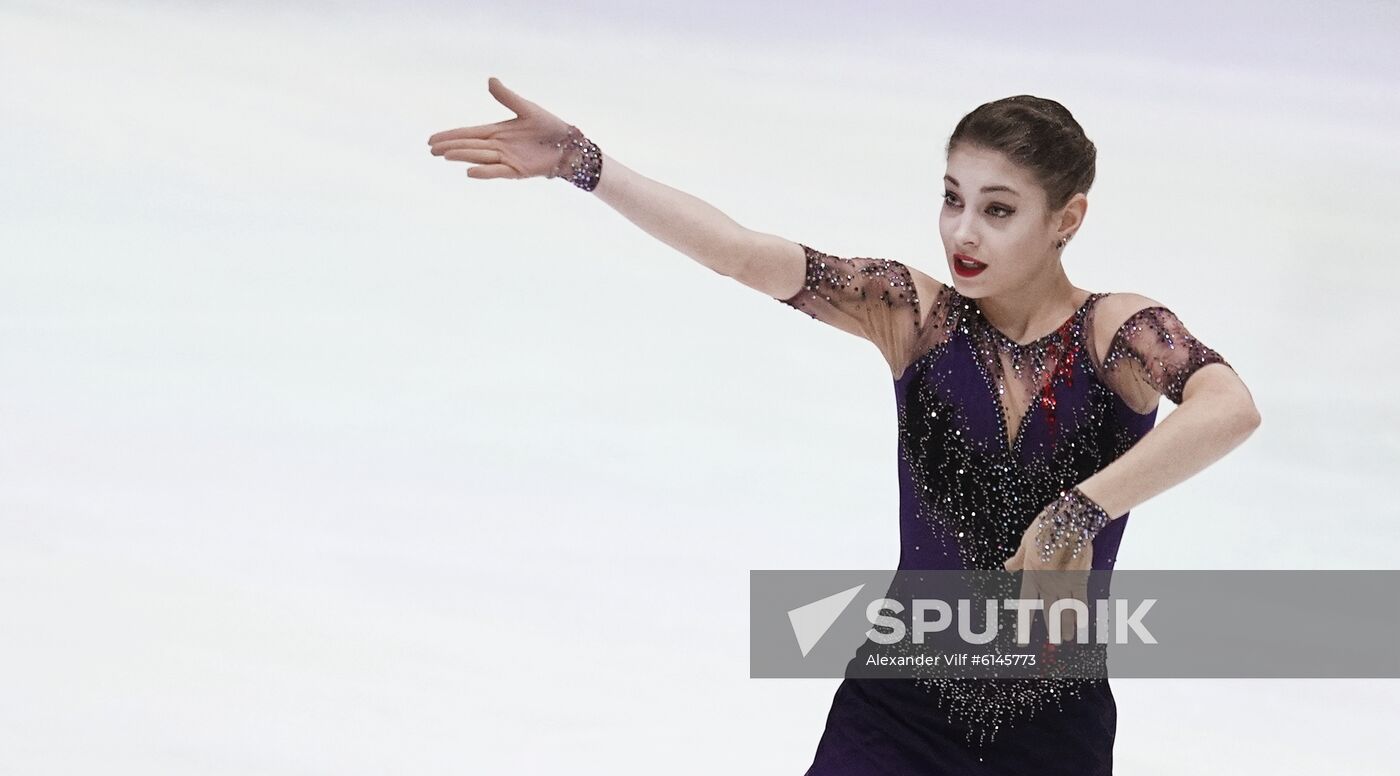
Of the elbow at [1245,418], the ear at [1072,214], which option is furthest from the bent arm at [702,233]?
the elbow at [1245,418]

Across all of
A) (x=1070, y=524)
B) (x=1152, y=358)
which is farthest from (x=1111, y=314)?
(x=1070, y=524)

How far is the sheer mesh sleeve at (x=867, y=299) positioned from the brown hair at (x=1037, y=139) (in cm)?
24

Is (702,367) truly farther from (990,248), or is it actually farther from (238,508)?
(990,248)

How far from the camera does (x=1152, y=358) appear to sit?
265 centimetres

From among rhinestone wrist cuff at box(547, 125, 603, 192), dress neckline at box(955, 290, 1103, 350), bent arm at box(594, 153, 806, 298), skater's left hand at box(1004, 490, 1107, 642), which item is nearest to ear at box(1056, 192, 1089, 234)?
dress neckline at box(955, 290, 1103, 350)

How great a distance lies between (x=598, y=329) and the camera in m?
5.93

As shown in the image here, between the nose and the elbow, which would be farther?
the nose

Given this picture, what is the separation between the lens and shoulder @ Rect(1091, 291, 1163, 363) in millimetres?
2750

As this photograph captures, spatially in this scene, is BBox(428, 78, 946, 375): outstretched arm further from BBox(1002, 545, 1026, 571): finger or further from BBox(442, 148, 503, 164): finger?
BBox(1002, 545, 1026, 571): finger

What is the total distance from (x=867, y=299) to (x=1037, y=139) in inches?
14.8

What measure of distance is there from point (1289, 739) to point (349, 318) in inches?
132

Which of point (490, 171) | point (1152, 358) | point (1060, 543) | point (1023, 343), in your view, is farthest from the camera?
point (1023, 343)

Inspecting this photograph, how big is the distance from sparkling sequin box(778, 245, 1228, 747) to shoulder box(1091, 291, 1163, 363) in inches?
0.5

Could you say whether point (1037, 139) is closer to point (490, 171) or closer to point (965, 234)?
point (965, 234)
